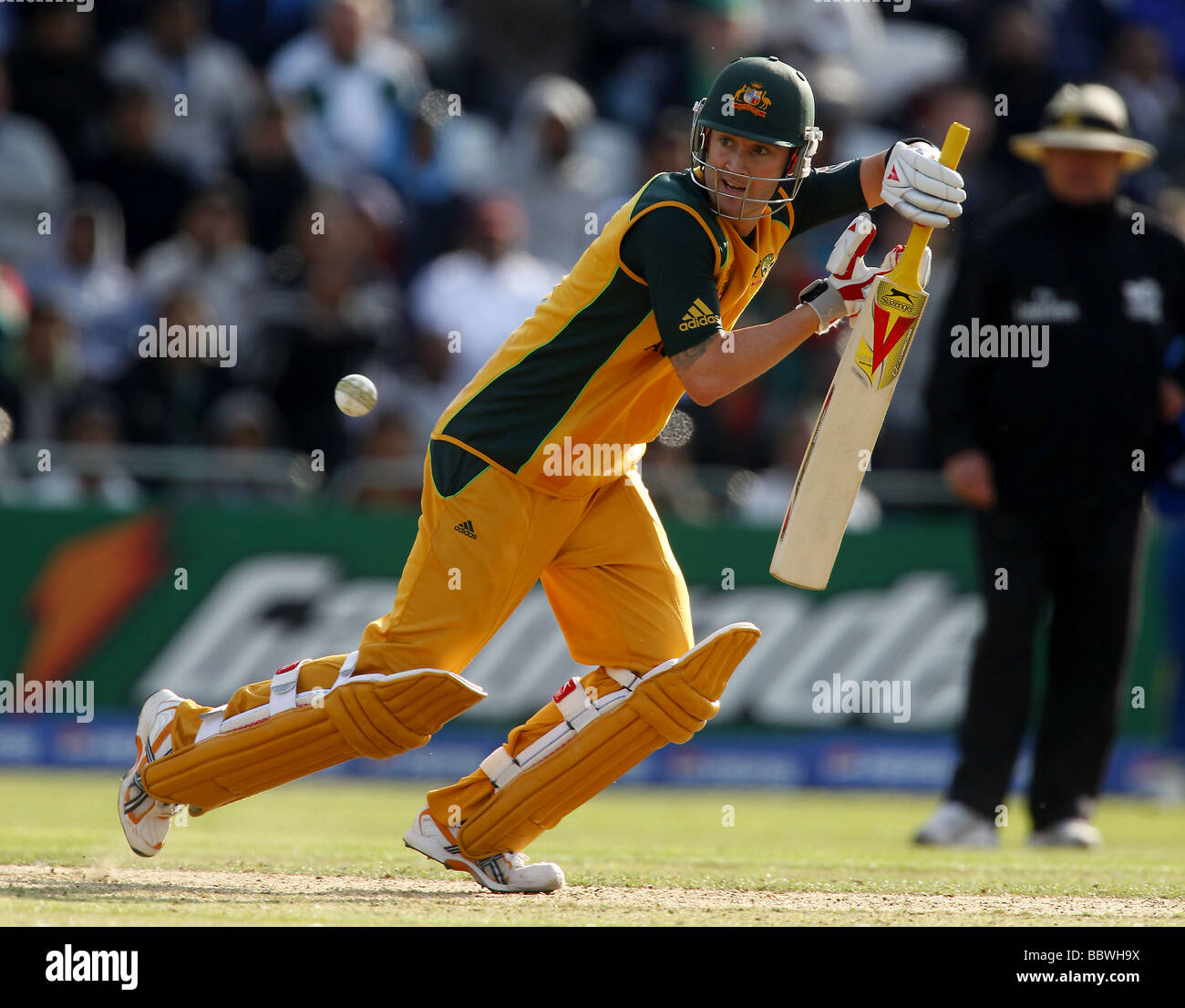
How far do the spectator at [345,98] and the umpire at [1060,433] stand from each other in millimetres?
5192

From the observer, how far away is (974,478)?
6953 millimetres

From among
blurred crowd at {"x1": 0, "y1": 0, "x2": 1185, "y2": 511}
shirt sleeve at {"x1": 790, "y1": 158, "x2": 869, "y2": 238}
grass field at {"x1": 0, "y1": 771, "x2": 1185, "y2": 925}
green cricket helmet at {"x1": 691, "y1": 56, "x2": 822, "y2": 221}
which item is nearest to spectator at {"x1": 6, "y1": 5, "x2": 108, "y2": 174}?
blurred crowd at {"x1": 0, "y1": 0, "x2": 1185, "y2": 511}

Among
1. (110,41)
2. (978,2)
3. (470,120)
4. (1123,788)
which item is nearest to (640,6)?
(470,120)

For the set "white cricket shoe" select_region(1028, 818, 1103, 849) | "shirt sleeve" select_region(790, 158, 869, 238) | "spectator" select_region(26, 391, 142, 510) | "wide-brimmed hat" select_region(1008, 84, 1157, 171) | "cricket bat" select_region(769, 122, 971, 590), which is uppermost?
"wide-brimmed hat" select_region(1008, 84, 1157, 171)

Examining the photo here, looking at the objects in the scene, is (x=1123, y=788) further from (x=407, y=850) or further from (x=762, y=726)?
(x=407, y=850)

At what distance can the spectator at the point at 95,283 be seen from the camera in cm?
1006

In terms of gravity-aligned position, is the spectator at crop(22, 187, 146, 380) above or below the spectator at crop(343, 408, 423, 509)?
above

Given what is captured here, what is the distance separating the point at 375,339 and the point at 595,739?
5724 mm

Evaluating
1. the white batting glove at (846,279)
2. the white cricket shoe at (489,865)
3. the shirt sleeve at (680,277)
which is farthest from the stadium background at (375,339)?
the shirt sleeve at (680,277)

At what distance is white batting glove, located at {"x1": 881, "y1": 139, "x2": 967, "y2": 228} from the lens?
459 cm

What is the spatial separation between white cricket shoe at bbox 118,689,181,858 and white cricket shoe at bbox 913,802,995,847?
3.08 metres

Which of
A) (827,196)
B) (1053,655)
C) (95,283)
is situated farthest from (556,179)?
(827,196)

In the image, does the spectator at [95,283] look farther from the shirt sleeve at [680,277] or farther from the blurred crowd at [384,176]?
the shirt sleeve at [680,277]

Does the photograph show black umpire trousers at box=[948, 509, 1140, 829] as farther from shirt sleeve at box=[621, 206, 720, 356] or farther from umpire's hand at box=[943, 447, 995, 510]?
shirt sleeve at box=[621, 206, 720, 356]
